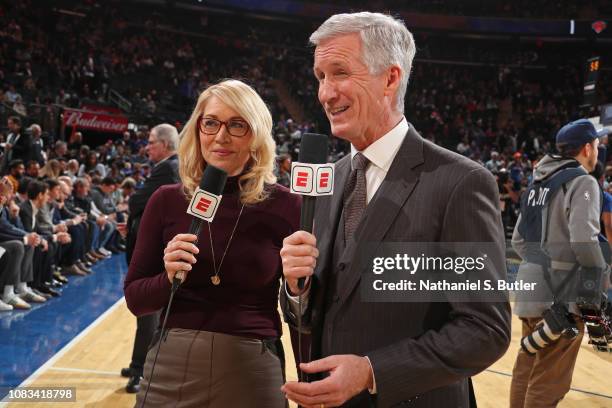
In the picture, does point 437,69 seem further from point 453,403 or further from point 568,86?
point 453,403

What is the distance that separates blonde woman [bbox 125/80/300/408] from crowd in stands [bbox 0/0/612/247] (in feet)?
34.3

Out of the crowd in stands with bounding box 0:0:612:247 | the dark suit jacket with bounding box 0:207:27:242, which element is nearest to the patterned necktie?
the dark suit jacket with bounding box 0:207:27:242

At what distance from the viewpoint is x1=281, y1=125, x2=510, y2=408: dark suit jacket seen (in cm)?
105

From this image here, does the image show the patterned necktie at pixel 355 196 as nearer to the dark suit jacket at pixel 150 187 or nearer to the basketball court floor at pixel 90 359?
the dark suit jacket at pixel 150 187

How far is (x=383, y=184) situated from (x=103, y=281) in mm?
6775

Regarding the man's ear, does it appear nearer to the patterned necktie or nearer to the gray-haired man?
the gray-haired man

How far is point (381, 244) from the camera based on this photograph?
3.75 feet

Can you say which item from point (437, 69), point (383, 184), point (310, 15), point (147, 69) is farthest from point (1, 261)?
point (437, 69)

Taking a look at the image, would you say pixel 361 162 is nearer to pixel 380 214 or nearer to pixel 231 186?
pixel 380 214

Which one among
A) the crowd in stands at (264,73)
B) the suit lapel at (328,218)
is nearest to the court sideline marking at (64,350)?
the suit lapel at (328,218)

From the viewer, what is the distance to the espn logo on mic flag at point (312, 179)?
1.19 metres

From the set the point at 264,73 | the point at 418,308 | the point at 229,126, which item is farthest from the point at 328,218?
the point at 264,73

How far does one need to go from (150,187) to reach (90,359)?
1698mm

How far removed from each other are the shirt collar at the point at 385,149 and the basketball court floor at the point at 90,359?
9.33 feet
